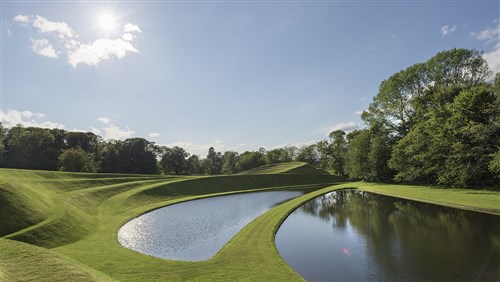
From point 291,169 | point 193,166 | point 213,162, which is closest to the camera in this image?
point 291,169

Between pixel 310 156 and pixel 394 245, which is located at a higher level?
pixel 310 156

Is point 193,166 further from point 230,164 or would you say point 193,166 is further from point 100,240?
point 100,240

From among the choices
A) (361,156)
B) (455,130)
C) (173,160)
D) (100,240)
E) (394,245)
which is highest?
(173,160)

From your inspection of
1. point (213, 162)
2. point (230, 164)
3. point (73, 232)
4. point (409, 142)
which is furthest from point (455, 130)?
point (213, 162)

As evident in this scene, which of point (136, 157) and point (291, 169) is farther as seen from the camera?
point (136, 157)

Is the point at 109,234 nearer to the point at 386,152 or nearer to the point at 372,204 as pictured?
the point at 372,204

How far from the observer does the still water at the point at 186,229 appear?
→ 21047 mm

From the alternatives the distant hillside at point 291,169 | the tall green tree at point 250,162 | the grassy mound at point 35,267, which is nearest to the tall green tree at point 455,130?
the distant hillside at point 291,169

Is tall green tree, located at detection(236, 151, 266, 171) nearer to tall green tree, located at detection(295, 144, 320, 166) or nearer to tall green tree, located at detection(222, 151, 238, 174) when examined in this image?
tall green tree, located at detection(222, 151, 238, 174)

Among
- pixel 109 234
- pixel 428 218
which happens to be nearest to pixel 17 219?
pixel 109 234

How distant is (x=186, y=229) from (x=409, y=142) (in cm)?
4906

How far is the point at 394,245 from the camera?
66.1 feet

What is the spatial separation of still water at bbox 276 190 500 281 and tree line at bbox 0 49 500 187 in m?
14.5

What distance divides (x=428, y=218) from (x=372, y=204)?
11714 mm
